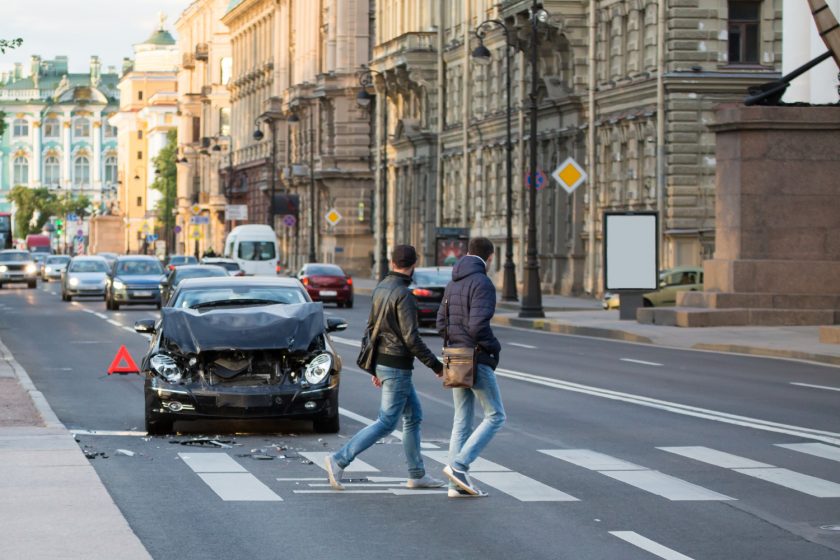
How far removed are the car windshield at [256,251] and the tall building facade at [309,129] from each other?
1293cm

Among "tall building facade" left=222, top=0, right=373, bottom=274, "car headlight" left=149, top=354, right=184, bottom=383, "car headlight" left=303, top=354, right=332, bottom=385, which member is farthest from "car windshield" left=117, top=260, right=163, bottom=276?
"tall building facade" left=222, top=0, right=373, bottom=274

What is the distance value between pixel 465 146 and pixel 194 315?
6082cm

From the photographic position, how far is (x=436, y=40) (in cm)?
8388

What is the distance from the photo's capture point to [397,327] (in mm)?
13031

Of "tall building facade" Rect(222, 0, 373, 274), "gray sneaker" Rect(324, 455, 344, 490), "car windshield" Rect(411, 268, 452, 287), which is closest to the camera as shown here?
"gray sneaker" Rect(324, 455, 344, 490)

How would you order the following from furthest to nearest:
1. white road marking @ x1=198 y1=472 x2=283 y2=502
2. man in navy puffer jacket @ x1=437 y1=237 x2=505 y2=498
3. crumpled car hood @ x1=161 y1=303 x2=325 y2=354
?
crumpled car hood @ x1=161 y1=303 x2=325 y2=354
man in navy puffer jacket @ x1=437 y1=237 x2=505 y2=498
white road marking @ x1=198 y1=472 x2=283 y2=502

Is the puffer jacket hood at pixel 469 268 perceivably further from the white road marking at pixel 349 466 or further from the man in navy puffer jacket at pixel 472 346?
the white road marking at pixel 349 466

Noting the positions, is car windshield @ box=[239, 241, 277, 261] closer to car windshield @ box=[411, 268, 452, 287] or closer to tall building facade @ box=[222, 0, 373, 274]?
tall building facade @ box=[222, 0, 373, 274]

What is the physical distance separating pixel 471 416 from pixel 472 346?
0.62 meters

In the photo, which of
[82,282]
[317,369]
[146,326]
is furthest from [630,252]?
[317,369]

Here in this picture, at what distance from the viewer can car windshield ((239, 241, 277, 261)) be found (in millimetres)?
82000

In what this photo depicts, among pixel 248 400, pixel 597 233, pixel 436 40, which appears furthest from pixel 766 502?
pixel 436 40

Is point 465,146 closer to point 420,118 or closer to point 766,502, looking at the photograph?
point 420,118

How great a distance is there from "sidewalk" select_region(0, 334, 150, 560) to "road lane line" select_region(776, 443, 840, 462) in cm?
583
